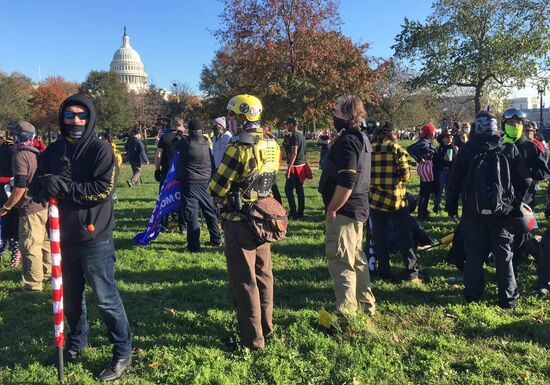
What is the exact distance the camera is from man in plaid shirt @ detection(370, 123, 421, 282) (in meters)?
5.64

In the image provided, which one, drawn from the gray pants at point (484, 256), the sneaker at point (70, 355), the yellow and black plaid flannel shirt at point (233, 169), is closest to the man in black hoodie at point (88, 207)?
the sneaker at point (70, 355)

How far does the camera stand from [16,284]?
598 centimetres

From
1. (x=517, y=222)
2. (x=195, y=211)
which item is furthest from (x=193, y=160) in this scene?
(x=517, y=222)

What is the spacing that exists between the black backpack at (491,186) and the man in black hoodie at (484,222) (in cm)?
5

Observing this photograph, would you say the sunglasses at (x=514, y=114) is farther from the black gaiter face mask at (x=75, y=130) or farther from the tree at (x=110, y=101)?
the tree at (x=110, y=101)

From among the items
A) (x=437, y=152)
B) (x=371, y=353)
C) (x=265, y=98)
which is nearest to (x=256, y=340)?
(x=371, y=353)

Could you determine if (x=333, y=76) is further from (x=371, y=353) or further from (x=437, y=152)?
(x=371, y=353)

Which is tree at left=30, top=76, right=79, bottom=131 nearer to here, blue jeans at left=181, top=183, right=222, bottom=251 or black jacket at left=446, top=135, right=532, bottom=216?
blue jeans at left=181, top=183, right=222, bottom=251

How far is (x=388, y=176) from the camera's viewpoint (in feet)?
18.6

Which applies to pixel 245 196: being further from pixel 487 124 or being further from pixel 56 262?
pixel 487 124

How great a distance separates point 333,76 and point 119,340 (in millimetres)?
23285

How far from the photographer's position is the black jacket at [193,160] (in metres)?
7.29

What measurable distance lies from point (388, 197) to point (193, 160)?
3.18 metres

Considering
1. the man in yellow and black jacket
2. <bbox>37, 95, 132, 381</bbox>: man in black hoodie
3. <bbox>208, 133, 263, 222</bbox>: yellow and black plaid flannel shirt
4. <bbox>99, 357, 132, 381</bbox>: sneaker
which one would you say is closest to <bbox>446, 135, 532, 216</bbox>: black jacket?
the man in yellow and black jacket
